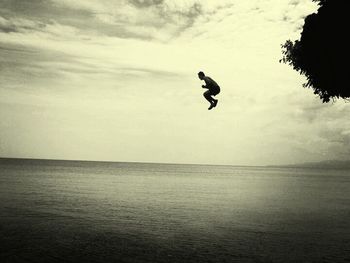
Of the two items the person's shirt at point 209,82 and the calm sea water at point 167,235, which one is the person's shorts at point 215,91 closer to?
the person's shirt at point 209,82

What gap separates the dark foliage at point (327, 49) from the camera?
1370 cm

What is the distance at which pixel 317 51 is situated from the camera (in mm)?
14836

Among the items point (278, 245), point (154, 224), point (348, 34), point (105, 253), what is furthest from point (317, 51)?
point (154, 224)

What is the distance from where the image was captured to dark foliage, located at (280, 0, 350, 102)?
539 inches

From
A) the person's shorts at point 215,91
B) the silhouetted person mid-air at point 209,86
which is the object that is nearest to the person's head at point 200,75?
the silhouetted person mid-air at point 209,86

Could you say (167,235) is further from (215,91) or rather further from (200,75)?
(200,75)

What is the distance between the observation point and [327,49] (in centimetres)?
1440

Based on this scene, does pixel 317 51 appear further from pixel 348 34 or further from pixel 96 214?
pixel 96 214

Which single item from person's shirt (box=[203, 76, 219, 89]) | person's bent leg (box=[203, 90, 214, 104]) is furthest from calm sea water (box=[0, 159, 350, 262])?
person's shirt (box=[203, 76, 219, 89])

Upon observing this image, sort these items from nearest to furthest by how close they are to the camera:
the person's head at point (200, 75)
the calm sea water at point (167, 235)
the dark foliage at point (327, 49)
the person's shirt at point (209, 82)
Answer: the person's head at point (200, 75) → the person's shirt at point (209, 82) → the dark foliage at point (327, 49) → the calm sea water at point (167, 235)

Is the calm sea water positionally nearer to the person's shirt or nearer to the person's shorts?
the person's shorts

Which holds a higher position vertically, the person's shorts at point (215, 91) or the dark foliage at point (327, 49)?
the dark foliage at point (327, 49)

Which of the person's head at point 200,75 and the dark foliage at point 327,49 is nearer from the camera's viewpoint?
the person's head at point 200,75

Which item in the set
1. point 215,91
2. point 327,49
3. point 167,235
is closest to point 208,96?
point 215,91
